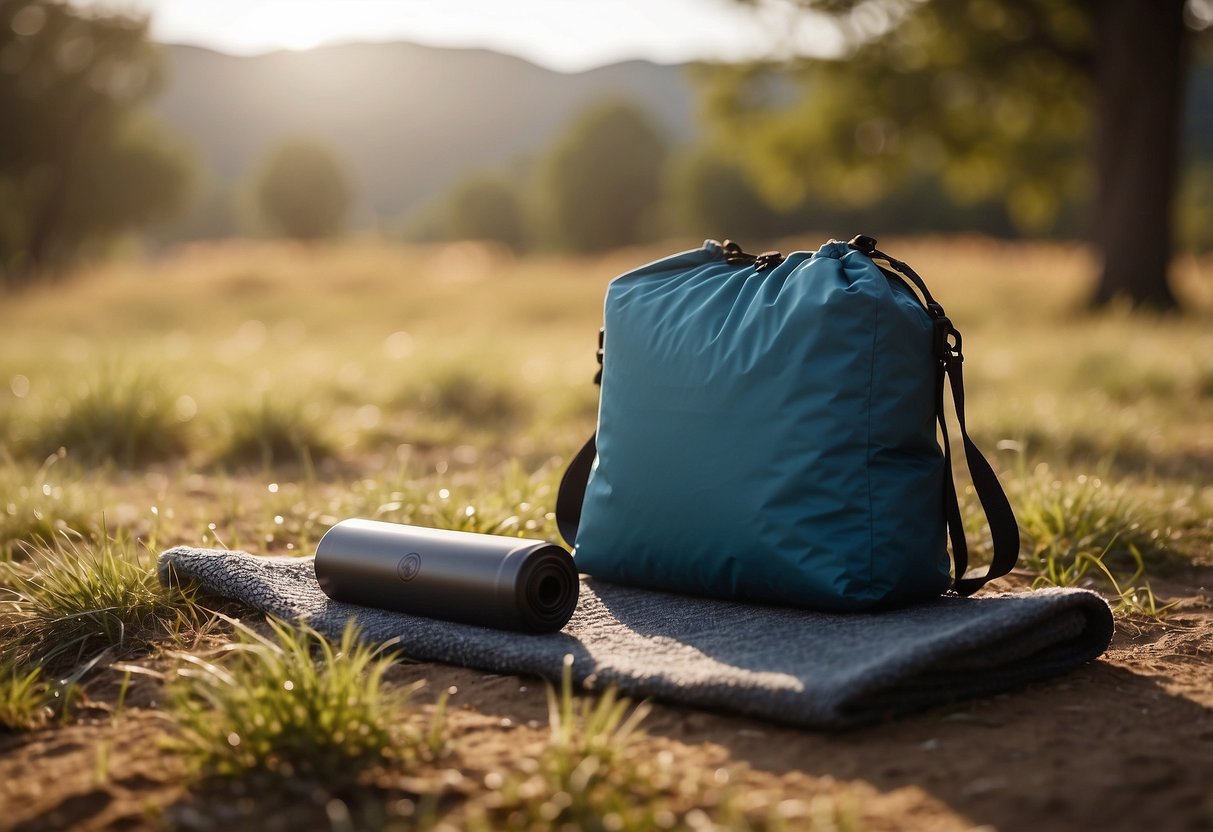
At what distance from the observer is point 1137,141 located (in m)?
10.5

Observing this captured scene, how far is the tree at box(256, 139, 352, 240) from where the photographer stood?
175ft

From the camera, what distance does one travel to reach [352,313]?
1298cm

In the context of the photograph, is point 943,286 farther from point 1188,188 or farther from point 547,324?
point 1188,188

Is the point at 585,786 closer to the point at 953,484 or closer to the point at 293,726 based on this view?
the point at 293,726

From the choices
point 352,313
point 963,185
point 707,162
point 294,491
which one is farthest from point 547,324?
point 707,162

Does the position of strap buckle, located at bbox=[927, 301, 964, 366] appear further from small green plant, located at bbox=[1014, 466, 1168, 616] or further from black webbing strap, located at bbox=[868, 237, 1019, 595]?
small green plant, located at bbox=[1014, 466, 1168, 616]

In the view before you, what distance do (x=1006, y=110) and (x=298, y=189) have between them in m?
44.9

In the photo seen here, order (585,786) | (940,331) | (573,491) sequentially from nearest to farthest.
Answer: (585,786) → (940,331) → (573,491)

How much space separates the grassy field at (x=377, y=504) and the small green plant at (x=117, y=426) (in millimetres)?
12

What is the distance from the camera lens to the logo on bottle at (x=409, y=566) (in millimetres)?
2416

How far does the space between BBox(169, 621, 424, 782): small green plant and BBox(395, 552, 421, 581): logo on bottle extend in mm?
499

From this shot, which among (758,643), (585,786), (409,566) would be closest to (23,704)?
(409,566)

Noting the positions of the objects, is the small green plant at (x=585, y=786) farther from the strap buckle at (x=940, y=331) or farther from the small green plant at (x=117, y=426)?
the small green plant at (x=117, y=426)

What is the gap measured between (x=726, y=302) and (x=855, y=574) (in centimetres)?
68
